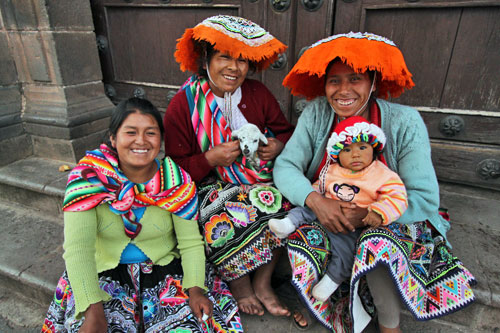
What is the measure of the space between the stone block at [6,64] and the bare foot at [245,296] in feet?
7.75

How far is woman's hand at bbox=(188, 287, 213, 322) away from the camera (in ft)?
4.57

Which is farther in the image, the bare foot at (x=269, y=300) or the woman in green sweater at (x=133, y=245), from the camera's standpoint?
the bare foot at (x=269, y=300)

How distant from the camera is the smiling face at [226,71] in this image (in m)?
1.69

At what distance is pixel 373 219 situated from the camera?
4.39 feet

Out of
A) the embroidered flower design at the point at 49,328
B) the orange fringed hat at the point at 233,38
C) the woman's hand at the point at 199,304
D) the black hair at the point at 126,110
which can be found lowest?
the embroidered flower design at the point at 49,328

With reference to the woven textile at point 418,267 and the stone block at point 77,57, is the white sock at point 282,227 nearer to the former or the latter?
the woven textile at point 418,267

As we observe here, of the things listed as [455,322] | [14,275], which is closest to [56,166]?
[14,275]

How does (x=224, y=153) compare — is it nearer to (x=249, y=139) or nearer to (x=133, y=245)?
(x=249, y=139)

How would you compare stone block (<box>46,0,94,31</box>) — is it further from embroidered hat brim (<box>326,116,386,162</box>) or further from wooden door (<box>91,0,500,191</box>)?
embroidered hat brim (<box>326,116,386,162</box>)

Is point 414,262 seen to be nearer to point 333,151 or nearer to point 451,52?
point 333,151

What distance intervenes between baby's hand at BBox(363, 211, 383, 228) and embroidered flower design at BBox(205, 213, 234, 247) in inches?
26.3

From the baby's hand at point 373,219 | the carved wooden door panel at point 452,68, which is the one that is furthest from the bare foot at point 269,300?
the carved wooden door panel at point 452,68

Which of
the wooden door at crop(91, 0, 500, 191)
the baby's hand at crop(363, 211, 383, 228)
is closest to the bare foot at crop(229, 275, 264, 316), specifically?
the baby's hand at crop(363, 211, 383, 228)

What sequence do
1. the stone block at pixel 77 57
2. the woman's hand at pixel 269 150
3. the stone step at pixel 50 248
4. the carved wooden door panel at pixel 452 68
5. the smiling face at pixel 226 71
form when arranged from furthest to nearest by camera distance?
the stone block at pixel 77 57
the carved wooden door panel at pixel 452 68
the woman's hand at pixel 269 150
the smiling face at pixel 226 71
the stone step at pixel 50 248
